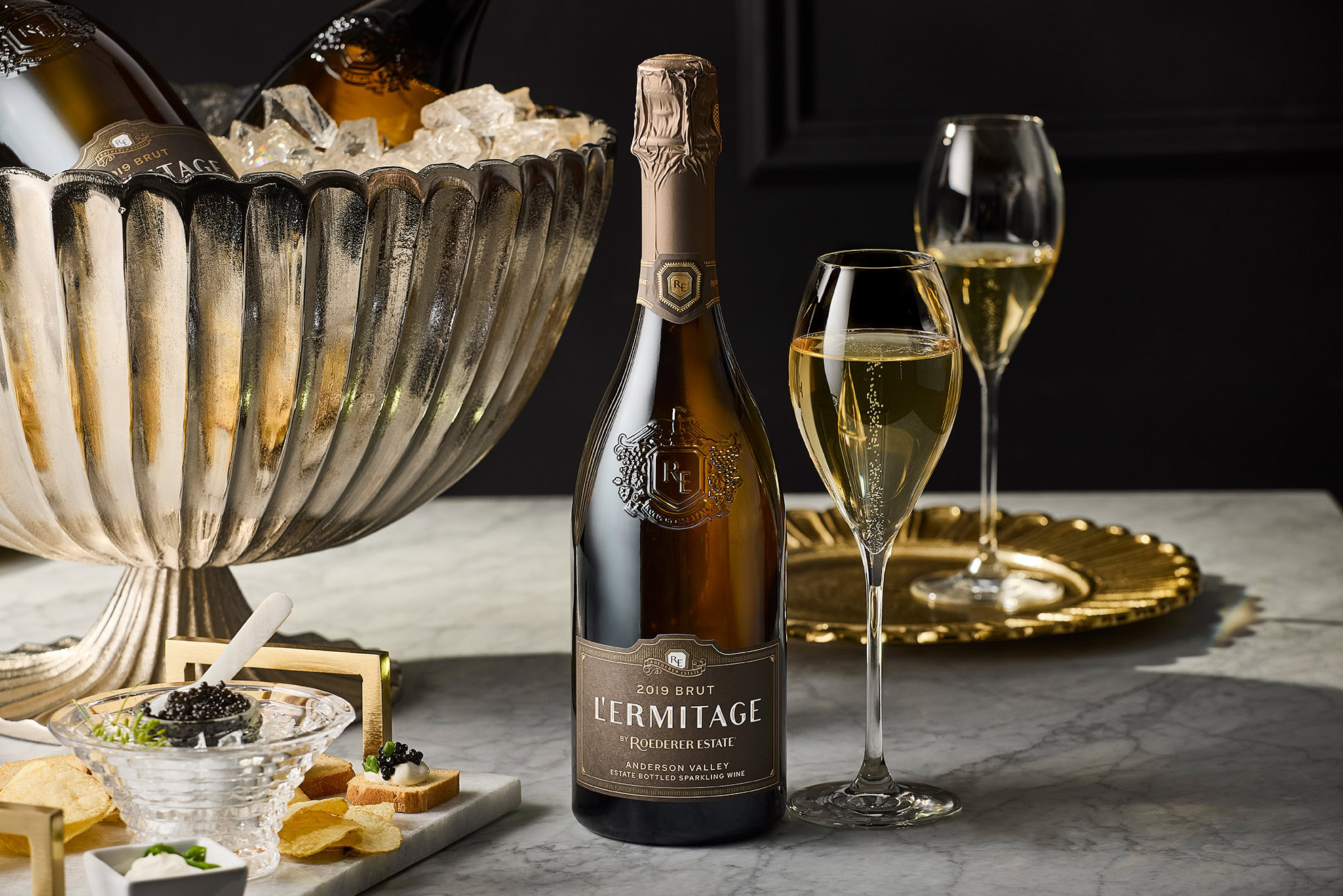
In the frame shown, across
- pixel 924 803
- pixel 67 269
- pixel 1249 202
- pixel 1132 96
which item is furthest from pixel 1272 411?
pixel 67 269

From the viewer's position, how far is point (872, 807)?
A: 0.86 meters

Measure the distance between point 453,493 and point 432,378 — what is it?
6.44 ft

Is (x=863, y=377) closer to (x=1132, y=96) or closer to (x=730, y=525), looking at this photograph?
(x=730, y=525)

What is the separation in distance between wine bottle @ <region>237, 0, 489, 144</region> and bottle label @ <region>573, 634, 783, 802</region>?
589mm

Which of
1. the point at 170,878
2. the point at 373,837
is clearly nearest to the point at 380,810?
the point at 373,837

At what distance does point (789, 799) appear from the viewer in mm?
878

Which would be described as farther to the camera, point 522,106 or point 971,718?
point 522,106

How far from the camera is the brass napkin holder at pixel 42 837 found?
659 mm

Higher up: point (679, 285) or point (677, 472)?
point (679, 285)

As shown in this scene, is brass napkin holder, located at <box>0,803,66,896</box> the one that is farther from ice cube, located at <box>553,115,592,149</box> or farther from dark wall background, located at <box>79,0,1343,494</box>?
dark wall background, located at <box>79,0,1343,494</box>

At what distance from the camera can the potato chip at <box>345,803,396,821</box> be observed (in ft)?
2.58

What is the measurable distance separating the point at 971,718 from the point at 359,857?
442 millimetres

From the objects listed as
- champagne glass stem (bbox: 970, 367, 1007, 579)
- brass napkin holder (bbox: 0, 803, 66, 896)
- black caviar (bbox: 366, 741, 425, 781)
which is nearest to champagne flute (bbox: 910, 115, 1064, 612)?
champagne glass stem (bbox: 970, 367, 1007, 579)

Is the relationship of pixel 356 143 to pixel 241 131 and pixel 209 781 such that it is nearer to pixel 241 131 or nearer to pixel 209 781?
pixel 241 131
